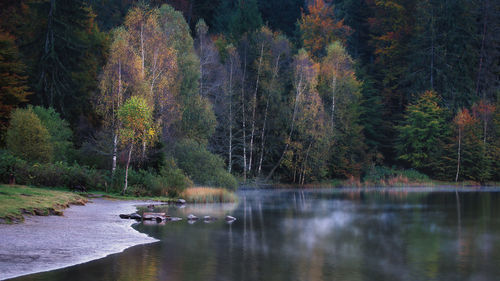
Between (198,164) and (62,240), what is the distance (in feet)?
94.4

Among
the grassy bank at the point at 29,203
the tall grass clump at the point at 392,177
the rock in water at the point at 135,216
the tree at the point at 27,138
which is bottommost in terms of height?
the rock in water at the point at 135,216

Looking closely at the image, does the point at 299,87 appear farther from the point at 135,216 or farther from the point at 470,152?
the point at 135,216

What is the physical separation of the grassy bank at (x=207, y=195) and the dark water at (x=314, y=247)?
2.64 meters

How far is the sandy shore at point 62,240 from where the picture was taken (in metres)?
18.4

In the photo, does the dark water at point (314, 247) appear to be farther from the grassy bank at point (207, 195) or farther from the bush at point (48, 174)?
the bush at point (48, 174)

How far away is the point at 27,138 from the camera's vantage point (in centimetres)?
4259

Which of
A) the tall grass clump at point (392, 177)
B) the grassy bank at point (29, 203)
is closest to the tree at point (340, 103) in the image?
the tall grass clump at point (392, 177)

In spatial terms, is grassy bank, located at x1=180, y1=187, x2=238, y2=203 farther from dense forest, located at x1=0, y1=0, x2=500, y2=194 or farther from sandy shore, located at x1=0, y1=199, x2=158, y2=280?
sandy shore, located at x1=0, y1=199, x2=158, y2=280

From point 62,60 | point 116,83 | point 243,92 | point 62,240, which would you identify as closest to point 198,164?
point 116,83

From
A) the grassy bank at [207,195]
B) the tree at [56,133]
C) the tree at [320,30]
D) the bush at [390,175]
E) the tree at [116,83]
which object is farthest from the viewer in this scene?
the tree at [320,30]

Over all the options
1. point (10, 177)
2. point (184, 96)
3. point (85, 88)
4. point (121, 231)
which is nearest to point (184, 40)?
point (184, 96)

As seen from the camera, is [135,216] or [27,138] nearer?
[135,216]

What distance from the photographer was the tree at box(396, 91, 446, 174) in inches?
3076

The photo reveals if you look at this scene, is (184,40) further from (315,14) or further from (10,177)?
(315,14)
